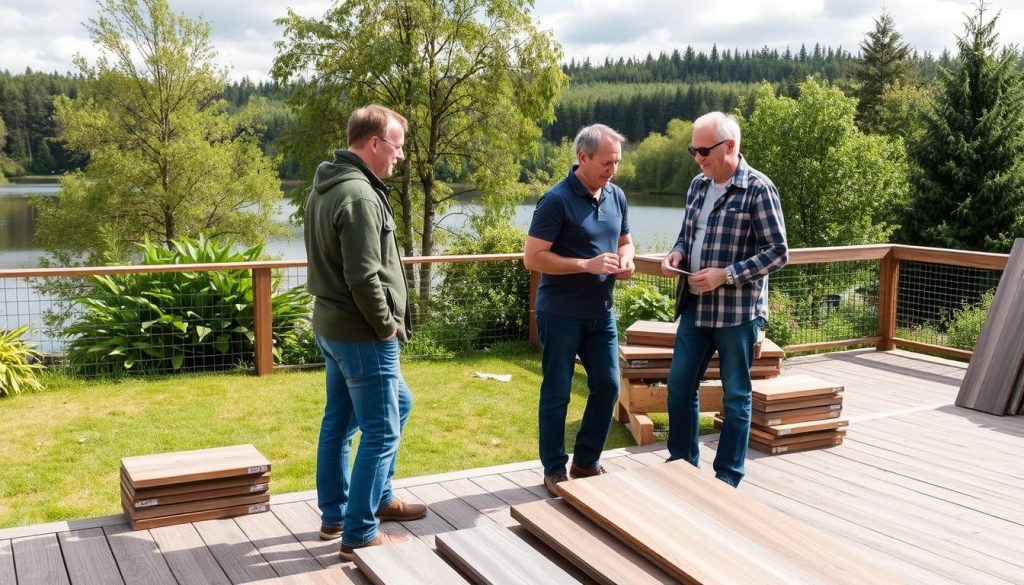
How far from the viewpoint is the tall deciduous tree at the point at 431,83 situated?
2738 centimetres

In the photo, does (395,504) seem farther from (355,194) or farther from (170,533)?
(355,194)

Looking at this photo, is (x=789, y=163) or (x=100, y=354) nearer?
(x=100, y=354)

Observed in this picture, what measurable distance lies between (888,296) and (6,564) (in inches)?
261

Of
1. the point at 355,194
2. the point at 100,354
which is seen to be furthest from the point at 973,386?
the point at 100,354

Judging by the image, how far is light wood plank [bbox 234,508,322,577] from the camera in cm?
327

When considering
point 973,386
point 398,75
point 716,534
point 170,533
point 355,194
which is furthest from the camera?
point 398,75

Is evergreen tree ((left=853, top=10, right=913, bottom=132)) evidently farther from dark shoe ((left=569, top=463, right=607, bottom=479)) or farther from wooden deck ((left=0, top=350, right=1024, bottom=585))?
dark shoe ((left=569, top=463, right=607, bottom=479))

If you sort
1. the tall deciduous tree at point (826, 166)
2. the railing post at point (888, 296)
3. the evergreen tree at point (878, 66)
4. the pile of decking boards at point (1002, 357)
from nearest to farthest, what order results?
the pile of decking boards at point (1002, 357) → the railing post at point (888, 296) → the tall deciduous tree at point (826, 166) → the evergreen tree at point (878, 66)

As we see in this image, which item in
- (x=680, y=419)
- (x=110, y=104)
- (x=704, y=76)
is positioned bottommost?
(x=680, y=419)

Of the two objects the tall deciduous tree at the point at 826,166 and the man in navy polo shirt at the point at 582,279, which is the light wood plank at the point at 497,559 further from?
the tall deciduous tree at the point at 826,166

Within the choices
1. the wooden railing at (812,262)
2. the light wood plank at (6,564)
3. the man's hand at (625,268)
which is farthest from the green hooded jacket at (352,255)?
the wooden railing at (812,262)

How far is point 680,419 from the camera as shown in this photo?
161 inches

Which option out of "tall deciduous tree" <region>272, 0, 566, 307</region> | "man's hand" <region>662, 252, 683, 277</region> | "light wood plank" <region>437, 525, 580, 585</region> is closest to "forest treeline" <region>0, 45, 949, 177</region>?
"tall deciduous tree" <region>272, 0, 566, 307</region>

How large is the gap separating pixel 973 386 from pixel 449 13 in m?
25.1
